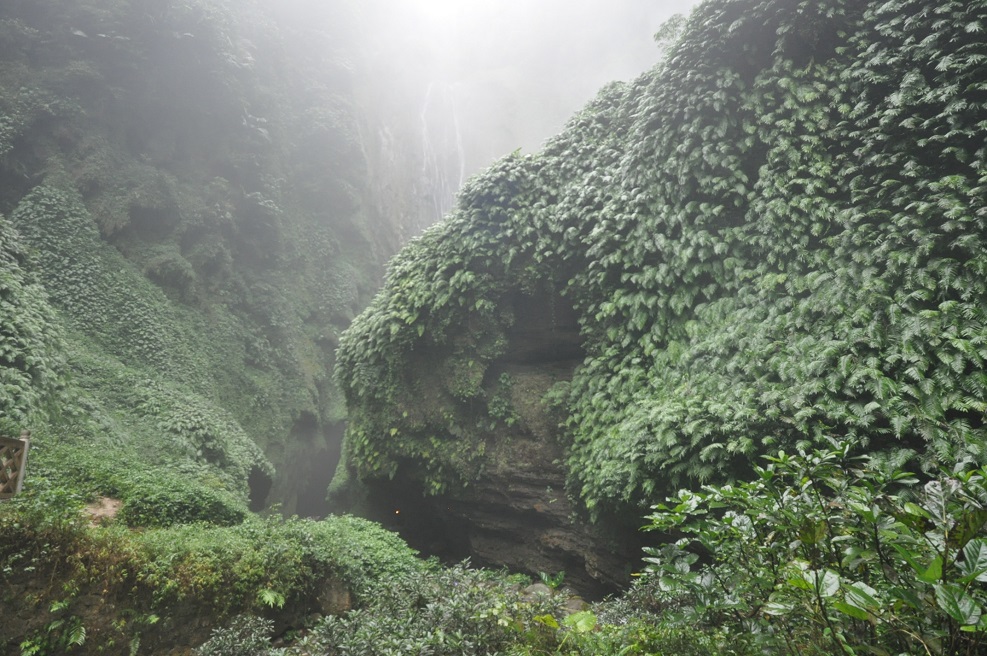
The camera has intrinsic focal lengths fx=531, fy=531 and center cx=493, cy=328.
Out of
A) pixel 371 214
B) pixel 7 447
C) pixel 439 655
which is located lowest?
pixel 439 655

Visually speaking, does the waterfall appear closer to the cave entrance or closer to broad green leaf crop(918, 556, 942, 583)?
the cave entrance

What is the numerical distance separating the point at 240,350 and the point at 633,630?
16.5 meters

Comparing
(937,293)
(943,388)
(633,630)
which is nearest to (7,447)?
(633,630)

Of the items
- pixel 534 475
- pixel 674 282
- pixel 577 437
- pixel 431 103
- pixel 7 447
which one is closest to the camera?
pixel 7 447

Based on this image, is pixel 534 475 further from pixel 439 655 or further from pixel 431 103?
pixel 431 103

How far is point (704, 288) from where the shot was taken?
7379 mm

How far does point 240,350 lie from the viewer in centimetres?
1716

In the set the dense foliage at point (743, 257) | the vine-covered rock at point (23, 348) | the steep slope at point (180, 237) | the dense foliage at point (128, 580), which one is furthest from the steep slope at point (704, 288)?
the vine-covered rock at point (23, 348)

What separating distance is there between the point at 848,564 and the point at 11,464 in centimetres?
747

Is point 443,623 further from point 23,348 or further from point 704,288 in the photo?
point 23,348

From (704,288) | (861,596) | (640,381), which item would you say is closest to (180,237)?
(640,381)

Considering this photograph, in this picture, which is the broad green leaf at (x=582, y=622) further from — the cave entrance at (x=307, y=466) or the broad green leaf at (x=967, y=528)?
the cave entrance at (x=307, y=466)

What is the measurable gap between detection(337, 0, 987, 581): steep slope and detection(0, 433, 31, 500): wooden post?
613cm

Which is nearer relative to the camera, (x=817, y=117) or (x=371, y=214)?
(x=817, y=117)
